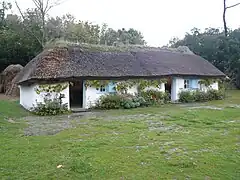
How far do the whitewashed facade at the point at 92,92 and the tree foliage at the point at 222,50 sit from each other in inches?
383

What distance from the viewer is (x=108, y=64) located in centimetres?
1886

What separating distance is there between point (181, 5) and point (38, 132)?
23.9 m

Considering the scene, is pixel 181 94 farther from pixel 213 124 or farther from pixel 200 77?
pixel 213 124

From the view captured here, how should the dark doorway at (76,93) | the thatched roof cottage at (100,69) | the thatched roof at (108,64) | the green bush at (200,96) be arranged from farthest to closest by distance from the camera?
the dark doorway at (76,93), the green bush at (200,96), the thatched roof at (108,64), the thatched roof cottage at (100,69)

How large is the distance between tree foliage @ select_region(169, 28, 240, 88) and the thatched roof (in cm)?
678

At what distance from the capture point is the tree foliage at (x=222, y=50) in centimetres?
2981

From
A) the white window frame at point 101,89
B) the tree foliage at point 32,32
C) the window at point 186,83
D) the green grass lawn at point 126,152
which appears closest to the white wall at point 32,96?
the white window frame at point 101,89

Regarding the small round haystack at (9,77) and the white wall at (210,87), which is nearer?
the white wall at (210,87)

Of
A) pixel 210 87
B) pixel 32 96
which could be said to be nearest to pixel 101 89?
pixel 32 96

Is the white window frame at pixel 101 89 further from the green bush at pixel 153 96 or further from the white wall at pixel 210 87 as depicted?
the white wall at pixel 210 87

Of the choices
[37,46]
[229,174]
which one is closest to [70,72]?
[229,174]

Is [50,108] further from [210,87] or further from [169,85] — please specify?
[210,87]

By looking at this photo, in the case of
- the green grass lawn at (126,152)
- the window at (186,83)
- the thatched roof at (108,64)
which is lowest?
the green grass lawn at (126,152)

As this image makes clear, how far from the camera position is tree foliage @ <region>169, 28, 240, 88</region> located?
29.8 metres
